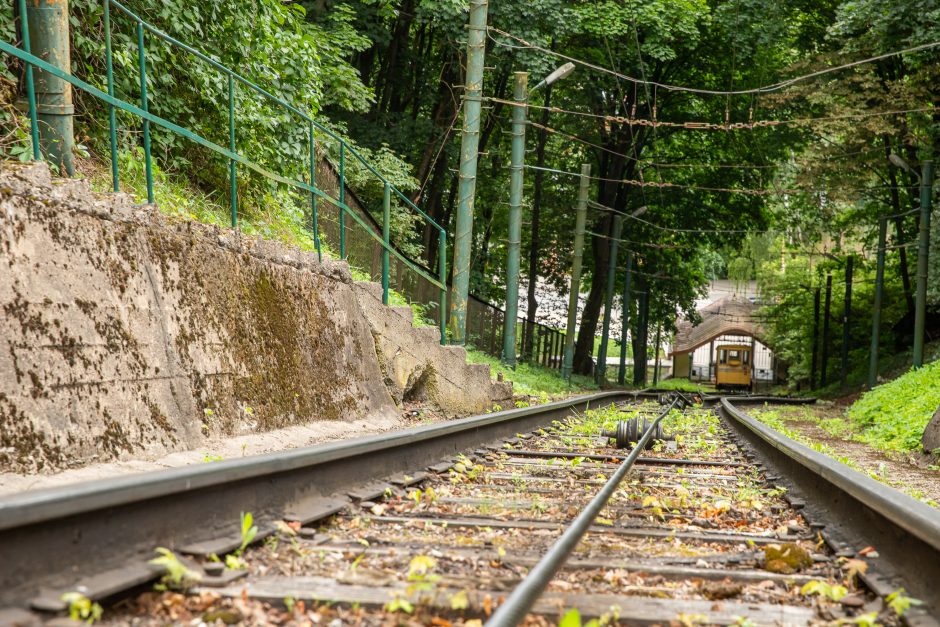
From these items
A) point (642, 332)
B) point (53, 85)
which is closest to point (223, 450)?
point (53, 85)

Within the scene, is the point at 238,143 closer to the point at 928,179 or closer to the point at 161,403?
the point at 161,403

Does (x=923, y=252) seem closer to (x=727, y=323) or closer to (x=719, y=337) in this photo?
(x=727, y=323)

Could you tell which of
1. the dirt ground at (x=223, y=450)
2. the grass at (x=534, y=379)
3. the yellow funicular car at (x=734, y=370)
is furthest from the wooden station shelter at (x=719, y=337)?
the dirt ground at (x=223, y=450)

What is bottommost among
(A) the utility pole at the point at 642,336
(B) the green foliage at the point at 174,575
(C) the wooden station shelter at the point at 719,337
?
(C) the wooden station shelter at the point at 719,337

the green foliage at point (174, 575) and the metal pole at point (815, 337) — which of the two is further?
the metal pole at point (815, 337)

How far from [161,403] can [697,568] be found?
12.2 ft

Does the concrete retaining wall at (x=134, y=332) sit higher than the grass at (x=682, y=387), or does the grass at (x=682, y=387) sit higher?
the concrete retaining wall at (x=134, y=332)

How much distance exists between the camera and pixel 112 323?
18.6ft

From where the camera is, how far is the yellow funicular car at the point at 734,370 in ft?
189

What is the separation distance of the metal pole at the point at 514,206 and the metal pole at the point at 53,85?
16060 mm

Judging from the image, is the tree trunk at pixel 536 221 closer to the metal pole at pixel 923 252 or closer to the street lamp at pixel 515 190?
the street lamp at pixel 515 190

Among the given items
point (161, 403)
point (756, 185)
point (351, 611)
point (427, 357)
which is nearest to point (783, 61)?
point (756, 185)

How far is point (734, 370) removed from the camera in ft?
189

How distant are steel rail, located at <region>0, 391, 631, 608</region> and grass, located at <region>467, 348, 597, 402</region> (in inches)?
637
